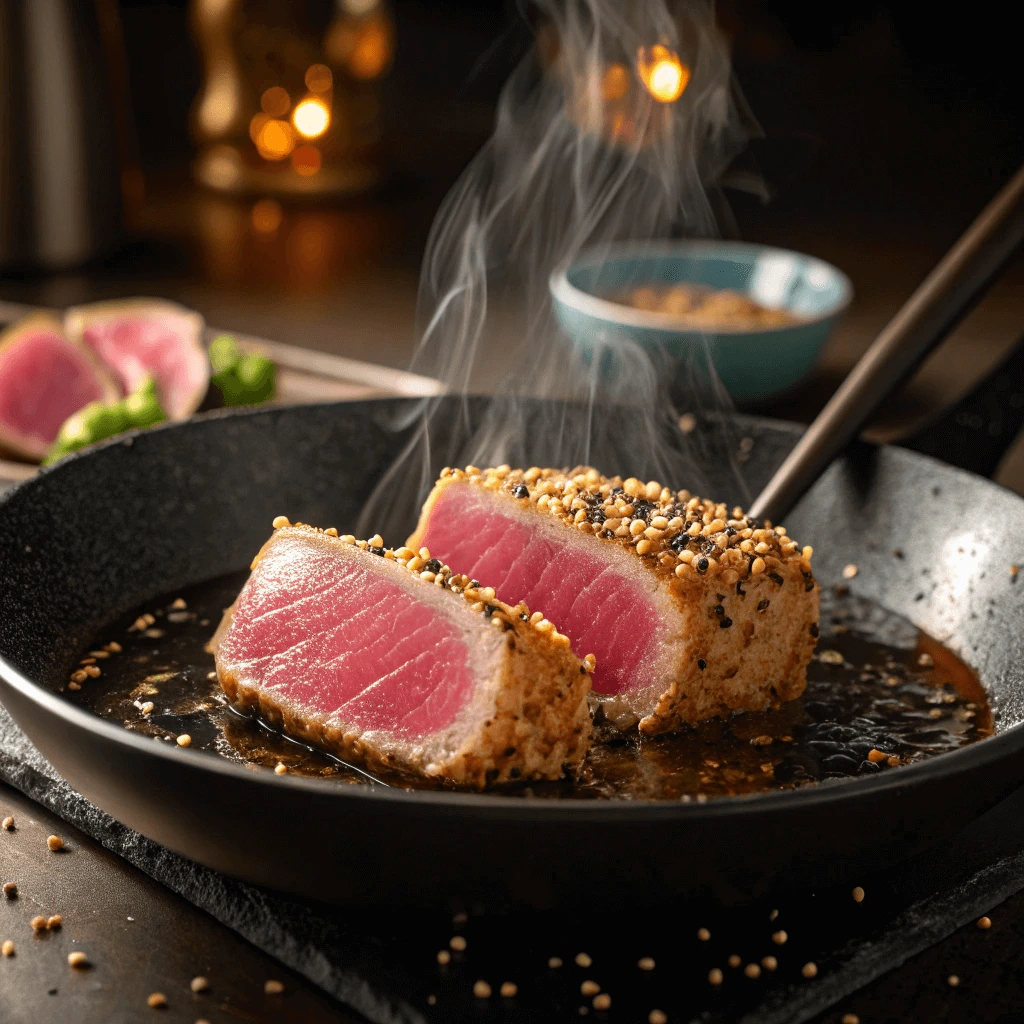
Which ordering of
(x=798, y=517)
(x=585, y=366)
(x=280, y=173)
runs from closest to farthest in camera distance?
(x=798, y=517) < (x=585, y=366) < (x=280, y=173)

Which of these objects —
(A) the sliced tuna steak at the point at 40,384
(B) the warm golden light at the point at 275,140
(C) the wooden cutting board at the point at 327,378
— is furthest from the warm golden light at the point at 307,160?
(A) the sliced tuna steak at the point at 40,384

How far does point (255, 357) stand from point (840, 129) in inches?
163

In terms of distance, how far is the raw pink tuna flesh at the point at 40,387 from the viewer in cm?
315

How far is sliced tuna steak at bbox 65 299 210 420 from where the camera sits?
3307 mm

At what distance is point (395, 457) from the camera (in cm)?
260

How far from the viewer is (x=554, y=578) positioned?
1978 mm

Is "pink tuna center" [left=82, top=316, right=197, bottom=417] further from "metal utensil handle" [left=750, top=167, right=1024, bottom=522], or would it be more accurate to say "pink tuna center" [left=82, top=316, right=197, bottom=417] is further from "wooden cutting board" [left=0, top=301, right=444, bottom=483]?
"metal utensil handle" [left=750, top=167, right=1024, bottom=522]

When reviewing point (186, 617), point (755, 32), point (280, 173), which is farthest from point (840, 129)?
point (186, 617)

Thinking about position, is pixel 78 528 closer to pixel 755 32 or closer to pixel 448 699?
pixel 448 699

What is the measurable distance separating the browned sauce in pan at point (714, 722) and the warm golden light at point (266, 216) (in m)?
3.98

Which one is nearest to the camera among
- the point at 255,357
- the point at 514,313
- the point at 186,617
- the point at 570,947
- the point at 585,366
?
the point at 570,947

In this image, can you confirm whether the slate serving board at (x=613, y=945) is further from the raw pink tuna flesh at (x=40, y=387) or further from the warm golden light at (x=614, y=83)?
the warm golden light at (x=614, y=83)

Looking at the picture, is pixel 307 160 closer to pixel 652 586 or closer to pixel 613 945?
pixel 652 586

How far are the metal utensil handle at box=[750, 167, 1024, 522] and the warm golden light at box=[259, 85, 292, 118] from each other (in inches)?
145
